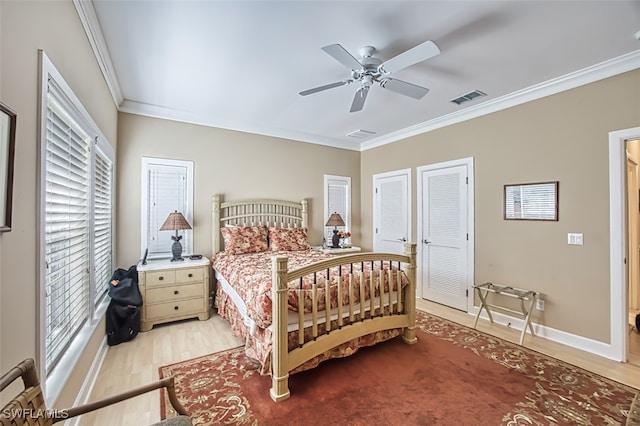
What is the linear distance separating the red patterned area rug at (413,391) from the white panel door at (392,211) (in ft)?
7.72

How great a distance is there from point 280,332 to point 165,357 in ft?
4.76

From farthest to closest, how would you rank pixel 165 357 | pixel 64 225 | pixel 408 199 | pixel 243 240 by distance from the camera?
1. pixel 408 199
2. pixel 243 240
3. pixel 165 357
4. pixel 64 225

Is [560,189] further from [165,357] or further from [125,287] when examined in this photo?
[125,287]

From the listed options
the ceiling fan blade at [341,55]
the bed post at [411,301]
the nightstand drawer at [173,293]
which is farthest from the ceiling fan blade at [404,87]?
the nightstand drawer at [173,293]

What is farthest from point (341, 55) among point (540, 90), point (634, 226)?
point (634, 226)

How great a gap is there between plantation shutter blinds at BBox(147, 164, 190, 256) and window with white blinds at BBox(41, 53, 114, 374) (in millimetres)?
1080

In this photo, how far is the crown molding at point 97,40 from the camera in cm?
195

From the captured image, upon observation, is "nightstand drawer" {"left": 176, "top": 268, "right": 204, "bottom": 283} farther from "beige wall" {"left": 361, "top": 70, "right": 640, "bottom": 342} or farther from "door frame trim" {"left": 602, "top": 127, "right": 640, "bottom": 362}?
"door frame trim" {"left": 602, "top": 127, "right": 640, "bottom": 362}

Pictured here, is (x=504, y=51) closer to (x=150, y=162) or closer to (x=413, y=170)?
(x=413, y=170)

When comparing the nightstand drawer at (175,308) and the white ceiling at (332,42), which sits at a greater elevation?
the white ceiling at (332,42)

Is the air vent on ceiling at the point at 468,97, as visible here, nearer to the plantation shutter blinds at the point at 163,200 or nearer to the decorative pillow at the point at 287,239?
the decorative pillow at the point at 287,239

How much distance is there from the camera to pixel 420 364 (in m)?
2.60

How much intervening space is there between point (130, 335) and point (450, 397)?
10.3 ft

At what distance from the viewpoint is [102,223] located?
2980mm
